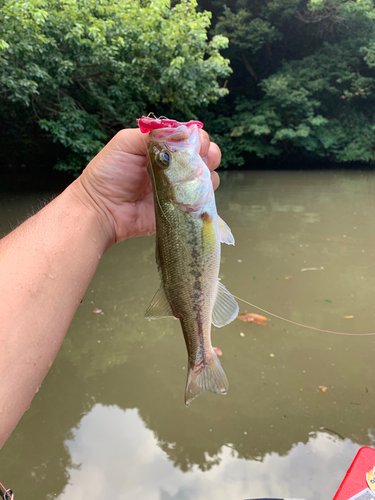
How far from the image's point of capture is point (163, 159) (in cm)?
132

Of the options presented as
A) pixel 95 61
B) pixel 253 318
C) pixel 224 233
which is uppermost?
pixel 95 61

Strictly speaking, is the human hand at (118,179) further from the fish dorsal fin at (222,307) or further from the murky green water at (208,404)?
the murky green water at (208,404)

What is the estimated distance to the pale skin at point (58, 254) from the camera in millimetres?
1158

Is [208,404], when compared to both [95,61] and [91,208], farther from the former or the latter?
[95,61]

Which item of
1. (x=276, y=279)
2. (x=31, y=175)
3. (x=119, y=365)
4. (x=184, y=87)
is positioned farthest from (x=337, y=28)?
(x=119, y=365)

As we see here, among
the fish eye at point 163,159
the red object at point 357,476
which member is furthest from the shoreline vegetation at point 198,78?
the red object at point 357,476

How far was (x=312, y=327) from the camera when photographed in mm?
3543

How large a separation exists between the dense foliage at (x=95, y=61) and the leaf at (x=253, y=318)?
19.2 feet

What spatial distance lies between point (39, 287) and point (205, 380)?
0.73 m

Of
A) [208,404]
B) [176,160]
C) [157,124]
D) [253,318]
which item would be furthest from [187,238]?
[253,318]

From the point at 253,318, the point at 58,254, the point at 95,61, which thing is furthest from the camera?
the point at 95,61

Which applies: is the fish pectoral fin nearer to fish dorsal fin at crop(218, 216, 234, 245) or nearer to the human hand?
fish dorsal fin at crop(218, 216, 234, 245)

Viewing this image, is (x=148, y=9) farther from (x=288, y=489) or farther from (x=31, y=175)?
(x=288, y=489)

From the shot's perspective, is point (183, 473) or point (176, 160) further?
point (183, 473)
